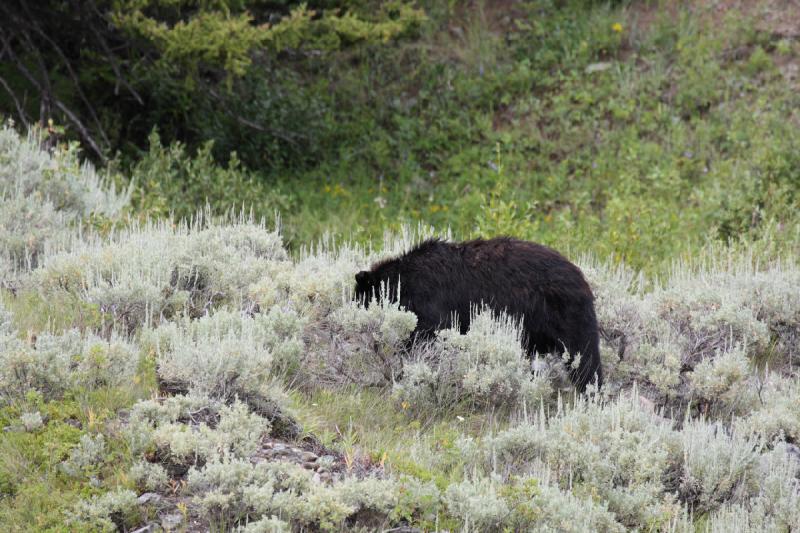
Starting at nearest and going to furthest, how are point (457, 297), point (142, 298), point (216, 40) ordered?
point (142, 298)
point (457, 297)
point (216, 40)

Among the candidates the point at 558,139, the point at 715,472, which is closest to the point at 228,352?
the point at 715,472

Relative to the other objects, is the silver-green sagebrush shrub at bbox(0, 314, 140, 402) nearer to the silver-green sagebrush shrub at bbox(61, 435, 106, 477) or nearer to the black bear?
the silver-green sagebrush shrub at bbox(61, 435, 106, 477)

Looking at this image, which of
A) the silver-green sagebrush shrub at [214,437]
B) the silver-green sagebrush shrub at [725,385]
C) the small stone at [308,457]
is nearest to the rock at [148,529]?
the silver-green sagebrush shrub at [214,437]

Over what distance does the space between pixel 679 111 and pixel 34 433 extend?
11.3 metres

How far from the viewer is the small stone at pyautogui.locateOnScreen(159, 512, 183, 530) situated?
163 inches

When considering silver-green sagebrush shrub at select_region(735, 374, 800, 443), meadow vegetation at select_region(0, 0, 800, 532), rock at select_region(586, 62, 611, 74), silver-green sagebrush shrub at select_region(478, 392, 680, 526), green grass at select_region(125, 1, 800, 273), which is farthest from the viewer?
rock at select_region(586, 62, 611, 74)

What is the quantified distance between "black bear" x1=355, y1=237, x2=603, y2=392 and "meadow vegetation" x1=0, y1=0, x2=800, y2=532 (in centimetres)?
18

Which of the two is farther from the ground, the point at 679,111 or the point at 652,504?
the point at 679,111

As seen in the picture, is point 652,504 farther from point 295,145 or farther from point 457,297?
point 295,145

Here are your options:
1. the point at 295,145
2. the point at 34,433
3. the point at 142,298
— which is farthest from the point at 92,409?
the point at 295,145

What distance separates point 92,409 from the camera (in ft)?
15.6

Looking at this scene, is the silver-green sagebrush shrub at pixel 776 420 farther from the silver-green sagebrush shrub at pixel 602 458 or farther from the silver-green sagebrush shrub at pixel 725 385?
the silver-green sagebrush shrub at pixel 602 458

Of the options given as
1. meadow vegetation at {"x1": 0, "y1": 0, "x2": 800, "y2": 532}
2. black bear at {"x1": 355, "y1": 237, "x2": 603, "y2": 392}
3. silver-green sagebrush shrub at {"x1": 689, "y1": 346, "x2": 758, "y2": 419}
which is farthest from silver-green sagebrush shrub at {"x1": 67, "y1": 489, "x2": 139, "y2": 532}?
silver-green sagebrush shrub at {"x1": 689, "y1": 346, "x2": 758, "y2": 419}

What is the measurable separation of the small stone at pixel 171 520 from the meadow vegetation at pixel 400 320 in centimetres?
1
